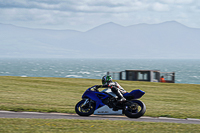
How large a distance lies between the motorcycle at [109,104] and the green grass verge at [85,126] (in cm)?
86

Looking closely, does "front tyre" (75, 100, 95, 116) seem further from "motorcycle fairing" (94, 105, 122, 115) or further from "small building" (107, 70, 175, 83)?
"small building" (107, 70, 175, 83)

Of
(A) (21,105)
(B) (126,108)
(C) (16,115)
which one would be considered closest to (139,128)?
(B) (126,108)

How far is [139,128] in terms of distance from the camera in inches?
351

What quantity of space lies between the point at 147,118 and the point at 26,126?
471cm

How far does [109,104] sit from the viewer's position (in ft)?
35.6

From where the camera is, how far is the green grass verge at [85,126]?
8.45m

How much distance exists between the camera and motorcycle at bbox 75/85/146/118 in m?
10.6


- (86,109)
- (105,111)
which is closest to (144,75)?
(86,109)

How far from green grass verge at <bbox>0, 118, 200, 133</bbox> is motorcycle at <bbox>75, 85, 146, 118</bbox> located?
0.86 m

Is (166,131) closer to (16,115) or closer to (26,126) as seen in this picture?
(26,126)

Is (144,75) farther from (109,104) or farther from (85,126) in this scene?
(85,126)

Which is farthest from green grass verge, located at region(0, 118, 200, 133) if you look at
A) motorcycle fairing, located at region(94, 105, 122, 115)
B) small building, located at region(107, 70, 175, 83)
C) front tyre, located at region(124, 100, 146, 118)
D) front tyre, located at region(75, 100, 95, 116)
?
small building, located at region(107, 70, 175, 83)

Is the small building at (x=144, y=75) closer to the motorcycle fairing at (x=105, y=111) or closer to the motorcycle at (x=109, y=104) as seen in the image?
the motorcycle at (x=109, y=104)

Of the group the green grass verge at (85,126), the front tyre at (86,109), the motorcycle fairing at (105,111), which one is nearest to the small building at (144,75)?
the front tyre at (86,109)
